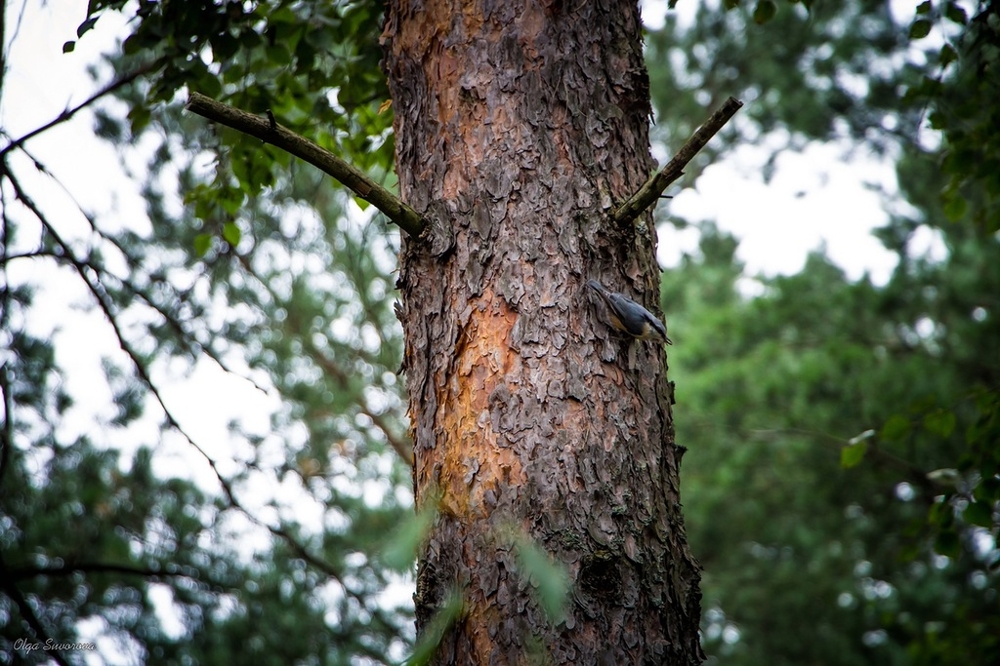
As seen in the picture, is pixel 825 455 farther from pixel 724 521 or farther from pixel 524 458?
pixel 524 458

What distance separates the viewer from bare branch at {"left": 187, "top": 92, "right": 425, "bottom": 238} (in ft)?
4.58

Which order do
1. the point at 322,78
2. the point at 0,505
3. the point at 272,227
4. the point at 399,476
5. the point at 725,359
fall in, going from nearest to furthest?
the point at 322,78, the point at 0,505, the point at 272,227, the point at 399,476, the point at 725,359

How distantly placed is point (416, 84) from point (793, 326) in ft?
16.6

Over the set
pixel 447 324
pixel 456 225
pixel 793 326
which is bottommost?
pixel 447 324

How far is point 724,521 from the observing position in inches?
283

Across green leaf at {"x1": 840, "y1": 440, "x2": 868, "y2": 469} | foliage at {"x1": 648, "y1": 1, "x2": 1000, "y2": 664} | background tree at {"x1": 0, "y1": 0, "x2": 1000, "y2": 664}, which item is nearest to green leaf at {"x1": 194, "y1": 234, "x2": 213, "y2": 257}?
background tree at {"x1": 0, "y1": 0, "x2": 1000, "y2": 664}

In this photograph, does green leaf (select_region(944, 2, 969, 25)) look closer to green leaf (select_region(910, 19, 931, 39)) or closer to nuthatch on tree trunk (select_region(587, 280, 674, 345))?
green leaf (select_region(910, 19, 931, 39))

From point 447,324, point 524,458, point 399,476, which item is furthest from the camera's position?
point 399,476

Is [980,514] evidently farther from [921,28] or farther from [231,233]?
[231,233]

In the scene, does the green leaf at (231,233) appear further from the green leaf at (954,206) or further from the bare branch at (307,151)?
the green leaf at (954,206)

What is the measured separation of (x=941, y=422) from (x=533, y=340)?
1617mm

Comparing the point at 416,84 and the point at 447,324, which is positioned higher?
the point at 416,84

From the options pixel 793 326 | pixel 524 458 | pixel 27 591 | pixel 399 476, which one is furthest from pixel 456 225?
pixel 793 326

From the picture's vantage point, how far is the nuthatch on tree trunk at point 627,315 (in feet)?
4.97
